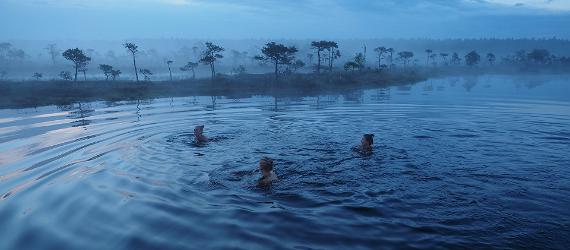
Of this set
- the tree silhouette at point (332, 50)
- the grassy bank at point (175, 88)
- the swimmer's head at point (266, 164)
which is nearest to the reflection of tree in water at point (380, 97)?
the grassy bank at point (175, 88)

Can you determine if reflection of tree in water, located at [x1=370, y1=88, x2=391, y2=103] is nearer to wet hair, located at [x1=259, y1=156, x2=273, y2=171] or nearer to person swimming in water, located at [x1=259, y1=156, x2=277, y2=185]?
person swimming in water, located at [x1=259, y1=156, x2=277, y2=185]

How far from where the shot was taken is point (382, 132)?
54.0ft

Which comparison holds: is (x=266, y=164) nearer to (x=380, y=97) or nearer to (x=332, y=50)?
(x=380, y=97)

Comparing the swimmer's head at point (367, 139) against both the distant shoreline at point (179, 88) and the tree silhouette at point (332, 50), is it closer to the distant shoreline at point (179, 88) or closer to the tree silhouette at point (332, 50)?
the distant shoreline at point (179, 88)

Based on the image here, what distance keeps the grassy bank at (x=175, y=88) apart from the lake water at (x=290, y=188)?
19.3m

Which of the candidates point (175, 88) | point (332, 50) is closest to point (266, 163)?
point (175, 88)

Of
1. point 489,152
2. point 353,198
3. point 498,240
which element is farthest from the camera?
point 489,152

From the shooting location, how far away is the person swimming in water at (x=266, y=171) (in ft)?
30.3

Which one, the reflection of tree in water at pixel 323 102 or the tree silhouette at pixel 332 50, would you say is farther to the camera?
the tree silhouette at pixel 332 50

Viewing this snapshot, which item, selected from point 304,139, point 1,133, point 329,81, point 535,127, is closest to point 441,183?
point 304,139

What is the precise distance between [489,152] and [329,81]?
36.8 metres

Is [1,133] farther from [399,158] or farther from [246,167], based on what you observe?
[399,158]

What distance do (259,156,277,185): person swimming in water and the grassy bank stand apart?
28.9 m

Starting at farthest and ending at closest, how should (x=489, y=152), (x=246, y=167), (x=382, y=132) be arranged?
(x=382, y=132), (x=489, y=152), (x=246, y=167)
